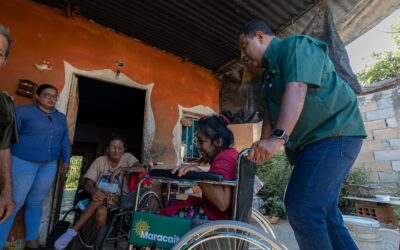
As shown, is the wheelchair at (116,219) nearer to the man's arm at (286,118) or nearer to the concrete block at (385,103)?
the man's arm at (286,118)

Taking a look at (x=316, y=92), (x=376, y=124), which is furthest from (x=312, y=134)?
(x=376, y=124)

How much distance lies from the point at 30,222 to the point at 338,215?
117 inches

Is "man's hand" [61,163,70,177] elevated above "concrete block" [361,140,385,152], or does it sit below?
below

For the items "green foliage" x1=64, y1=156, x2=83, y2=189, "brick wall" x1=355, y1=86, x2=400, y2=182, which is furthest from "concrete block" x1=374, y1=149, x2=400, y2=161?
"green foliage" x1=64, y1=156, x2=83, y2=189

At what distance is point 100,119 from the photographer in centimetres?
821

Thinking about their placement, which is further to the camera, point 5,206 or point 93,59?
point 93,59

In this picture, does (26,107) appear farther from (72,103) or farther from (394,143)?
(394,143)

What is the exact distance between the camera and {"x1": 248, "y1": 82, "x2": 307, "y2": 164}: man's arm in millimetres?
1046

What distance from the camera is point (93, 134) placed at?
8.55 m

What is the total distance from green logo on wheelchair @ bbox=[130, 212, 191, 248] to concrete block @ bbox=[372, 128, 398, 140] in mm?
4596

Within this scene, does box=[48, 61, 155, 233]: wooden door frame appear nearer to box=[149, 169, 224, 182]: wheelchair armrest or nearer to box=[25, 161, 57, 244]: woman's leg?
box=[25, 161, 57, 244]: woman's leg

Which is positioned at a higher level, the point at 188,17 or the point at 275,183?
the point at 188,17

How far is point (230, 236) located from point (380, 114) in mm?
4692

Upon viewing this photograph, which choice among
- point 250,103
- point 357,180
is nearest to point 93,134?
point 250,103
